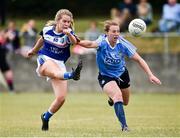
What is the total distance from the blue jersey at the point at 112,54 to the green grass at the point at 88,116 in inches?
39.3

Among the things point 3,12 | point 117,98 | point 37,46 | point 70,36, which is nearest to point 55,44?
point 37,46

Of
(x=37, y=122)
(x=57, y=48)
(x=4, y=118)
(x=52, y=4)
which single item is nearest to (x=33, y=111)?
(x=4, y=118)

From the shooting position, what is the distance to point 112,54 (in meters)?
13.3

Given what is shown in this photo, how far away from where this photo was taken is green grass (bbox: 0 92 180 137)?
12.7 metres

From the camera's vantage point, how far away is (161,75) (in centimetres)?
2634

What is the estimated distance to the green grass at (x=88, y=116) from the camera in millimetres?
12680

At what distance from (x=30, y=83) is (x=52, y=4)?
9.73m

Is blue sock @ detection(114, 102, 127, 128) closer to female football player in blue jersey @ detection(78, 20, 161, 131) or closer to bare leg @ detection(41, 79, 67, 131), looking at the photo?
female football player in blue jersey @ detection(78, 20, 161, 131)

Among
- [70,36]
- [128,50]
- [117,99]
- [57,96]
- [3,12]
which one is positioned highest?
[70,36]

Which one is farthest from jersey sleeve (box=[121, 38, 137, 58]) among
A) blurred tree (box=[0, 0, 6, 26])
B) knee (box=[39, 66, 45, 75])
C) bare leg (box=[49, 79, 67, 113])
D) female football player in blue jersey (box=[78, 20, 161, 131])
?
blurred tree (box=[0, 0, 6, 26])

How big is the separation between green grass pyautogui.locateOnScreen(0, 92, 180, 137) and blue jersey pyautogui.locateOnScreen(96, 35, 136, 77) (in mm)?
998

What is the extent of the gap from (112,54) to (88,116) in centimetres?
403

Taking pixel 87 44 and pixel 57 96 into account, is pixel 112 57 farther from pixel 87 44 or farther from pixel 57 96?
pixel 57 96

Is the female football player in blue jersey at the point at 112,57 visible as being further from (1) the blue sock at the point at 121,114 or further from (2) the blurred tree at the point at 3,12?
(2) the blurred tree at the point at 3,12
